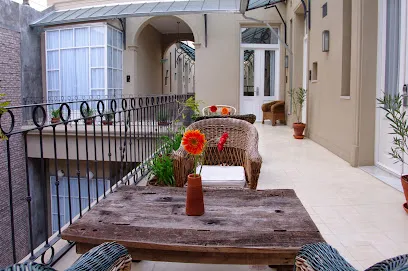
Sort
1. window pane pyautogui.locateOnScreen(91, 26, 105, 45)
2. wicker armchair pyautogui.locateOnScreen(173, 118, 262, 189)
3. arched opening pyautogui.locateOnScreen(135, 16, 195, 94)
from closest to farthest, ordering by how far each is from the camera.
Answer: wicker armchair pyautogui.locateOnScreen(173, 118, 262, 189) < window pane pyautogui.locateOnScreen(91, 26, 105, 45) < arched opening pyautogui.locateOnScreen(135, 16, 195, 94)

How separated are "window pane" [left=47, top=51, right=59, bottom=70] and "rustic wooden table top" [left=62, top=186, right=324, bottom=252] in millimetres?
10946

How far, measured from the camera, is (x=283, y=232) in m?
1.43

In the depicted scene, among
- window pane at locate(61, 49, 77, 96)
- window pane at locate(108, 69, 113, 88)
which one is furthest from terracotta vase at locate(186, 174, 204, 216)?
window pane at locate(61, 49, 77, 96)

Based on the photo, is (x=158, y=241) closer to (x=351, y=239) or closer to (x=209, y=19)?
(x=351, y=239)

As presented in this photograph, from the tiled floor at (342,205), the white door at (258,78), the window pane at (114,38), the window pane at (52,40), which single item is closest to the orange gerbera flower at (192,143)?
the tiled floor at (342,205)

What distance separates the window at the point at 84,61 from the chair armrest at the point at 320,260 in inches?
417

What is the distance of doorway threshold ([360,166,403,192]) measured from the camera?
377cm

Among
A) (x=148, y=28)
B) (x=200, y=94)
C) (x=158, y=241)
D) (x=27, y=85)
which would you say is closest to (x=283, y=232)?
(x=158, y=241)

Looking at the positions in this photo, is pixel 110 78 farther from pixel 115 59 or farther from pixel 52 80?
pixel 52 80

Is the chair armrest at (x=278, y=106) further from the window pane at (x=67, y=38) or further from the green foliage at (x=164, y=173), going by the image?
the green foliage at (x=164, y=173)

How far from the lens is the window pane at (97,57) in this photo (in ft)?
35.8

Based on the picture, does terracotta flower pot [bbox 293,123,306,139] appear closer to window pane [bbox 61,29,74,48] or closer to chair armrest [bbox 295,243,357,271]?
chair armrest [bbox 295,243,357,271]

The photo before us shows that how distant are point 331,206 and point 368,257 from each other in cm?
100

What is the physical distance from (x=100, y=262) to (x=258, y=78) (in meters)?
10.4
